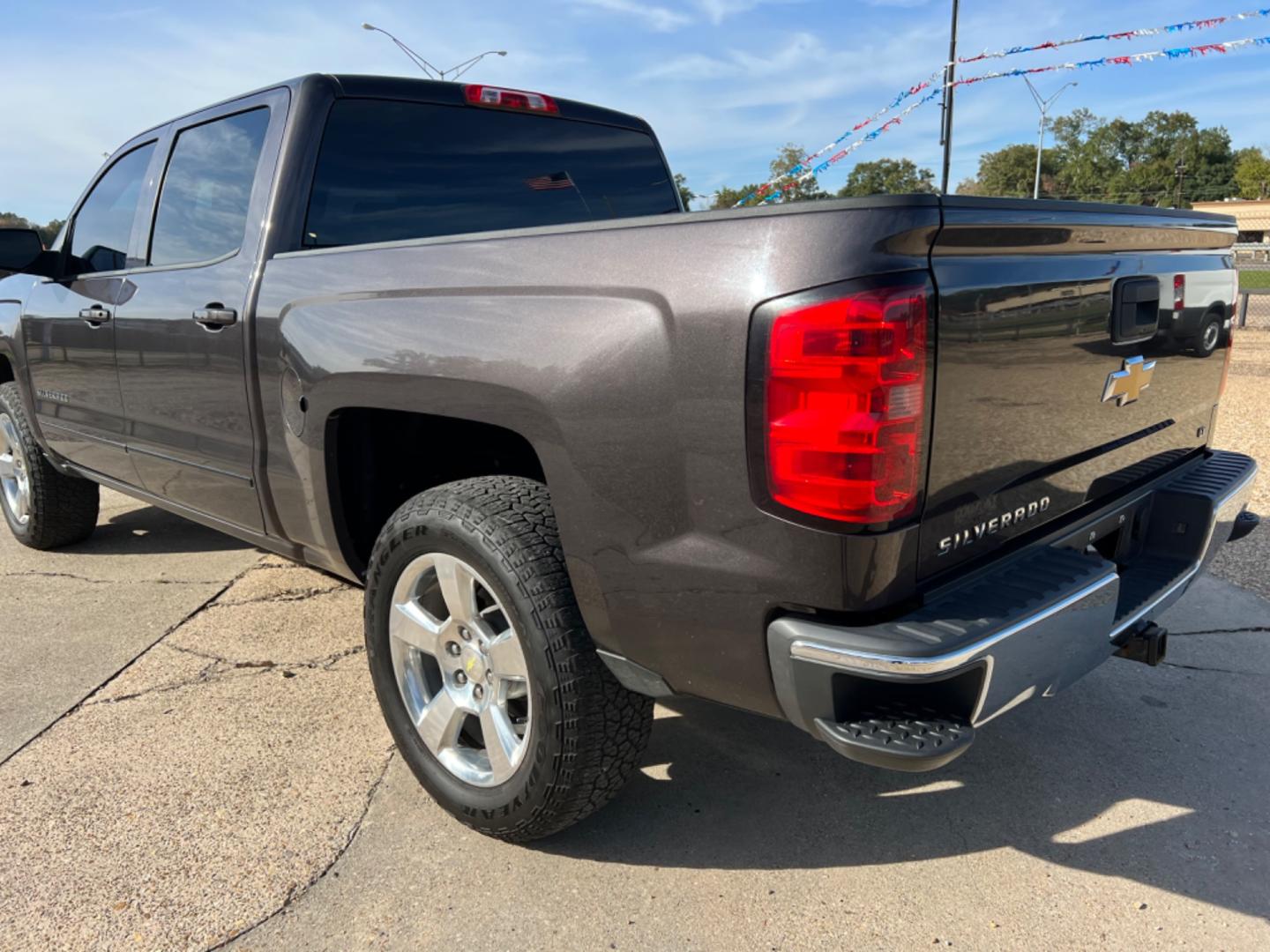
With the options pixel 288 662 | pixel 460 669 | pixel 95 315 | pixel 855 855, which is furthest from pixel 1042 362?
pixel 95 315

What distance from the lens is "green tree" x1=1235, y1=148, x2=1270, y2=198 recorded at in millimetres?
72312

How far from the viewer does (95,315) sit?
3650 millimetres

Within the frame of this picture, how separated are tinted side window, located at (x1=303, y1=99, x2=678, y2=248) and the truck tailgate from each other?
2.01 m

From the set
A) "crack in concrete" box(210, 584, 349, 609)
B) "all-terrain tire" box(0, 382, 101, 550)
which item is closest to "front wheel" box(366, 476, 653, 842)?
"crack in concrete" box(210, 584, 349, 609)

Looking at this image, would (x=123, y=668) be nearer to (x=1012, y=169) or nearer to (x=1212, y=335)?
(x=1212, y=335)

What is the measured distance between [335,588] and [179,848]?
1.95 metres

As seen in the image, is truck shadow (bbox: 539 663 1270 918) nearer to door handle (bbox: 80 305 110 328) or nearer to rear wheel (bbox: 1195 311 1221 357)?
rear wheel (bbox: 1195 311 1221 357)

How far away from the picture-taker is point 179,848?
235 centimetres

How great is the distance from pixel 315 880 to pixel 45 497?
10.9ft

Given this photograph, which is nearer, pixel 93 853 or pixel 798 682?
pixel 798 682

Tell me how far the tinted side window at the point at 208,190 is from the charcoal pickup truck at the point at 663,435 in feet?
0.07

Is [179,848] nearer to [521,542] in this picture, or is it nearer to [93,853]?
[93,853]

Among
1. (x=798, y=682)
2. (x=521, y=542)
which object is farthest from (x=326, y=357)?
(x=798, y=682)

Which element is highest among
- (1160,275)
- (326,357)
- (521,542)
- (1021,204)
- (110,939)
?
(1021,204)
